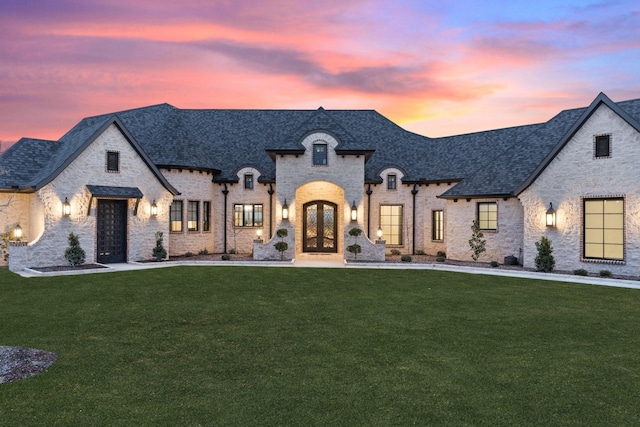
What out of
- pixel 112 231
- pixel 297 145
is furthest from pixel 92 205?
pixel 297 145

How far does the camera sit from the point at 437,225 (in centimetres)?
2572

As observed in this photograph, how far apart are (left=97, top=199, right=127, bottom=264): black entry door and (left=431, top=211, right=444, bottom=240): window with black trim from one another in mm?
17607

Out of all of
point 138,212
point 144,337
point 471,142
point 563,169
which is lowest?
point 144,337

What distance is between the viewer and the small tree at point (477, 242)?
21.8 meters

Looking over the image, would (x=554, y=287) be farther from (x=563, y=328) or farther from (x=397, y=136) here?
(x=397, y=136)

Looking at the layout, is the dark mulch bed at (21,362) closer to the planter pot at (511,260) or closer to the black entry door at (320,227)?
the black entry door at (320,227)

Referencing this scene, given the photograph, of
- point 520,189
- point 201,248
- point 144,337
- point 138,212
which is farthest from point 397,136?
point 144,337

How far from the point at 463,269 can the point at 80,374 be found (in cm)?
1636

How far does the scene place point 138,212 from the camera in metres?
21.8

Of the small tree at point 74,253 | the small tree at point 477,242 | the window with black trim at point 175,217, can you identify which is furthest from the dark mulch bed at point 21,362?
the small tree at point 477,242

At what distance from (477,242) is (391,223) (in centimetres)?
583

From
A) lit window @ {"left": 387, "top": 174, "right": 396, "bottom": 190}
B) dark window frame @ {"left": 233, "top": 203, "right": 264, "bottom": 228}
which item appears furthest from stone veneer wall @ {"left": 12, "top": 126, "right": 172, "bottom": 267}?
lit window @ {"left": 387, "top": 174, "right": 396, "bottom": 190}

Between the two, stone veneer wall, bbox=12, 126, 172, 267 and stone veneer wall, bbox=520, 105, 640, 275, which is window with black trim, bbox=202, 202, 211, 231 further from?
stone veneer wall, bbox=520, 105, 640, 275

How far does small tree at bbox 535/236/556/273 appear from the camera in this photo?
726 inches
